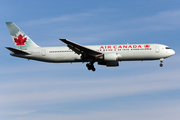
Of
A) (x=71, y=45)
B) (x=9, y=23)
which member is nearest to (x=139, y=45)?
(x=71, y=45)

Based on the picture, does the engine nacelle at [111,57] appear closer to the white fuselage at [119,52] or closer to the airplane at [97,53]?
the airplane at [97,53]

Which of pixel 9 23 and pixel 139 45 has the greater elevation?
pixel 9 23

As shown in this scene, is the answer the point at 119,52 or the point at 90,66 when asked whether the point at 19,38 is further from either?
the point at 119,52

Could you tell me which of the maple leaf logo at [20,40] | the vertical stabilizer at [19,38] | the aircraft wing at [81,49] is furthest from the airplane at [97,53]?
the maple leaf logo at [20,40]

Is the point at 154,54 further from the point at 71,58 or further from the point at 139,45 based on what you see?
the point at 71,58

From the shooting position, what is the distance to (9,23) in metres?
47.8

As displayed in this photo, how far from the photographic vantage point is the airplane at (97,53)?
4181 cm

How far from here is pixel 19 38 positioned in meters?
47.4

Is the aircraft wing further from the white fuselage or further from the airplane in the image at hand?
the white fuselage

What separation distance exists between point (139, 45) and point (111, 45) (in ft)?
14.0

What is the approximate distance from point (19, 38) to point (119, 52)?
17.3m

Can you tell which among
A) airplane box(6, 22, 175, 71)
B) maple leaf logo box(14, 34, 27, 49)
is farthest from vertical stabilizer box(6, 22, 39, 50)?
airplane box(6, 22, 175, 71)

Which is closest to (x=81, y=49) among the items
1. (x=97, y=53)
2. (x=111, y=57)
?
(x=97, y=53)

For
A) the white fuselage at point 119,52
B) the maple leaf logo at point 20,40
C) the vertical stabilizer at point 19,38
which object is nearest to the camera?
the white fuselage at point 119,52
